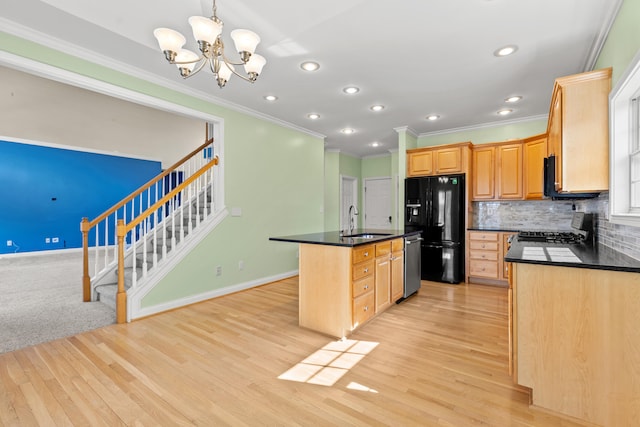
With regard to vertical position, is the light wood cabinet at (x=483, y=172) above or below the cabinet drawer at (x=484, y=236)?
above

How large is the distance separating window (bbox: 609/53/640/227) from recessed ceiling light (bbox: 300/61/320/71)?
2329 mm

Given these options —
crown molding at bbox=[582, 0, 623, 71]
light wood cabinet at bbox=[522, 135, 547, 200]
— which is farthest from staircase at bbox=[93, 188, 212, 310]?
light wood cabinet at bbox=[522, 135, 547, 200]

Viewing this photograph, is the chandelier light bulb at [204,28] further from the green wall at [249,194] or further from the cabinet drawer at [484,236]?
the cabinet drawer at [484,236]

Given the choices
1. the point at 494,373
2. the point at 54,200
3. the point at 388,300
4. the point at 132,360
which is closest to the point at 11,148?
the point at 54,200

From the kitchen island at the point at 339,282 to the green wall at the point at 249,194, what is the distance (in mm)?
1543

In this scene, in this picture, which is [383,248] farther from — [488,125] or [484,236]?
[488,125]

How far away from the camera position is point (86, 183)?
712cm

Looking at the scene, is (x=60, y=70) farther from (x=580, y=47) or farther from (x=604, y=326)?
(x=580, y=47)

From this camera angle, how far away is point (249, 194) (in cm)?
438

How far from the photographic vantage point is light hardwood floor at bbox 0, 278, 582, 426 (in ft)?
5.40

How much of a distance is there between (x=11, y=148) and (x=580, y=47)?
31.2ft

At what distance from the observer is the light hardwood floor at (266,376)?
1645 millimetres

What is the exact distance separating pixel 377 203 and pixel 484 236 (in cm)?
341


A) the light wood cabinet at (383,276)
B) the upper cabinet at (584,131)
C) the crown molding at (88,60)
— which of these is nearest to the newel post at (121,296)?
the crown molding at (88,60)
